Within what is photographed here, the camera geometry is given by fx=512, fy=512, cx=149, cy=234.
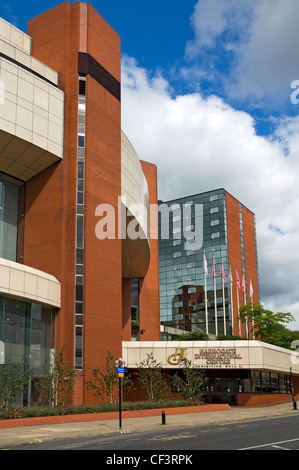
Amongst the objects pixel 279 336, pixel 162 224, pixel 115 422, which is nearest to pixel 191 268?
pixel 162 224

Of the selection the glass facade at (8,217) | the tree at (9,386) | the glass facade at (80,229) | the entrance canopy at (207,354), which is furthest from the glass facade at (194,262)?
the tree at (9,386)

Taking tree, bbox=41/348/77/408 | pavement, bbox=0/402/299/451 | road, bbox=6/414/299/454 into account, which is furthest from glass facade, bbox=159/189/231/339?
road, bbox=6/414/299/454

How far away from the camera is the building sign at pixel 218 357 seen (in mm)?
52781

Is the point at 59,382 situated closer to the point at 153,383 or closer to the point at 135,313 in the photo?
the point at 153,383

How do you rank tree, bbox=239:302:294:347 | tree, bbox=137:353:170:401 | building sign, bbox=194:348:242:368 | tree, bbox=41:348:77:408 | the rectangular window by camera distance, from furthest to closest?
tree, bbox=239:302:294:347 → building sign, bbox=194:348:242:368 → tree, bbox=137:353:170:401 → the rectangular window → tree, bbox=41:348:77:408

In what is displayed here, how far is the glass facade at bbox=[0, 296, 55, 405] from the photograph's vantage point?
34953 mm

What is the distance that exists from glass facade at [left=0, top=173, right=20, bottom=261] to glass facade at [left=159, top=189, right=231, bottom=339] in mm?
68634

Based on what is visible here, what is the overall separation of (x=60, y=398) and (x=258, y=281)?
3723 inches

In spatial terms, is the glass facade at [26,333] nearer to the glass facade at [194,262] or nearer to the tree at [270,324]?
the tree at [270,324]

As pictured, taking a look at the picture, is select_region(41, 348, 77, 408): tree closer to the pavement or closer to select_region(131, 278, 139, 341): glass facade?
the pavement

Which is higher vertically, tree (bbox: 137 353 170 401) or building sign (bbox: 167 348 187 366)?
building sign (bbox: 167 348 187 366)

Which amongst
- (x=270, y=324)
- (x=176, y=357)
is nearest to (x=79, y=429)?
(x=176, y=357)
